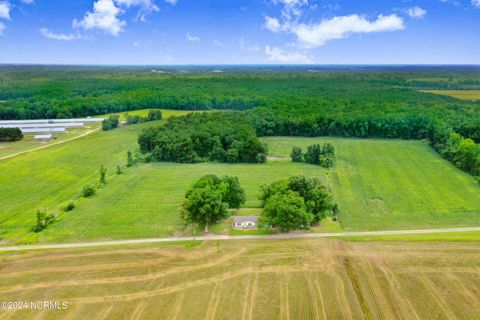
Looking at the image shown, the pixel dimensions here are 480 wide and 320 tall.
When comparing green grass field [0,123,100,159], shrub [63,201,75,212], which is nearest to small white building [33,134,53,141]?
green grass field [0,123,100,159]

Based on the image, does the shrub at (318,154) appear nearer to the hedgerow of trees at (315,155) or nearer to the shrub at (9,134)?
the hedgerow of trees at (315,155)

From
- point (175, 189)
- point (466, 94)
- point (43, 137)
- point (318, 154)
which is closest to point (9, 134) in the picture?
point (43, 137)

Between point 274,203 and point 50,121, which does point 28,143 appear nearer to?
point 50,121

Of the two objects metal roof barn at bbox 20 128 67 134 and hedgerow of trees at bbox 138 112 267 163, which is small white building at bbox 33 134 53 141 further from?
hedgerow of trees at bbox 138 112 267 163

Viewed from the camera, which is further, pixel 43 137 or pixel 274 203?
pixel 43 137

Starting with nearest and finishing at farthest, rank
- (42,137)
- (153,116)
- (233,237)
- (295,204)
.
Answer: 1. (233,237)
2. (295,204)
3. (42,137)
4. (153,116)

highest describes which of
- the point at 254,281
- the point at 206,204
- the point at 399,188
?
the point at 206,204
